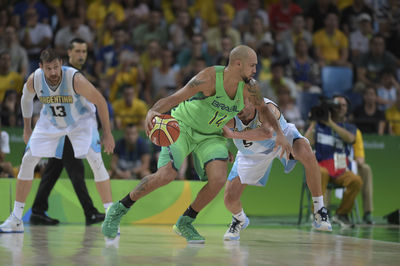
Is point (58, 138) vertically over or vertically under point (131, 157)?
over

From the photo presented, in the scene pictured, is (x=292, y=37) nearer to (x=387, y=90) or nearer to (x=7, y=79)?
(x=387, y=90)

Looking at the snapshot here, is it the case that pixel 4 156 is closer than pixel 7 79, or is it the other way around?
pixel 4 156

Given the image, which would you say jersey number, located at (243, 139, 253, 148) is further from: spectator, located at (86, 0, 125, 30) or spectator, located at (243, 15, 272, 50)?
spectator, located at (86, 0, 125, 30)

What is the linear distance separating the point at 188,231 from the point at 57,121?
1990mm

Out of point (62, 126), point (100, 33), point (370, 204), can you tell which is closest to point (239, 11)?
point (100, 33)

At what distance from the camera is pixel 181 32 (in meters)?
13.5

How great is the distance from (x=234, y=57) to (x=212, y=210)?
389 centimetres

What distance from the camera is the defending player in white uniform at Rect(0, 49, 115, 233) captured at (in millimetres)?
6836

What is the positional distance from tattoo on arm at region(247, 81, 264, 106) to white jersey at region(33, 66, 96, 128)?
2.07m

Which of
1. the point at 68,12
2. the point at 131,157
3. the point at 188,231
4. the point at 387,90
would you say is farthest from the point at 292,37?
the point at 188,231

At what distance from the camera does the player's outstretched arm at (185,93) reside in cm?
558

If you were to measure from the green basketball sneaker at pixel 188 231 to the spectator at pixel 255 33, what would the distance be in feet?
25.5

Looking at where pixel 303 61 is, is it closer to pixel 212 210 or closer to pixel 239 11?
pixel 239 11

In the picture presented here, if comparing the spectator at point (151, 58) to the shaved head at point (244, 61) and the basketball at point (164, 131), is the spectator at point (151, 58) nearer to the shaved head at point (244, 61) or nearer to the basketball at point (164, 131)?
the shaved head at point (244, 61)
